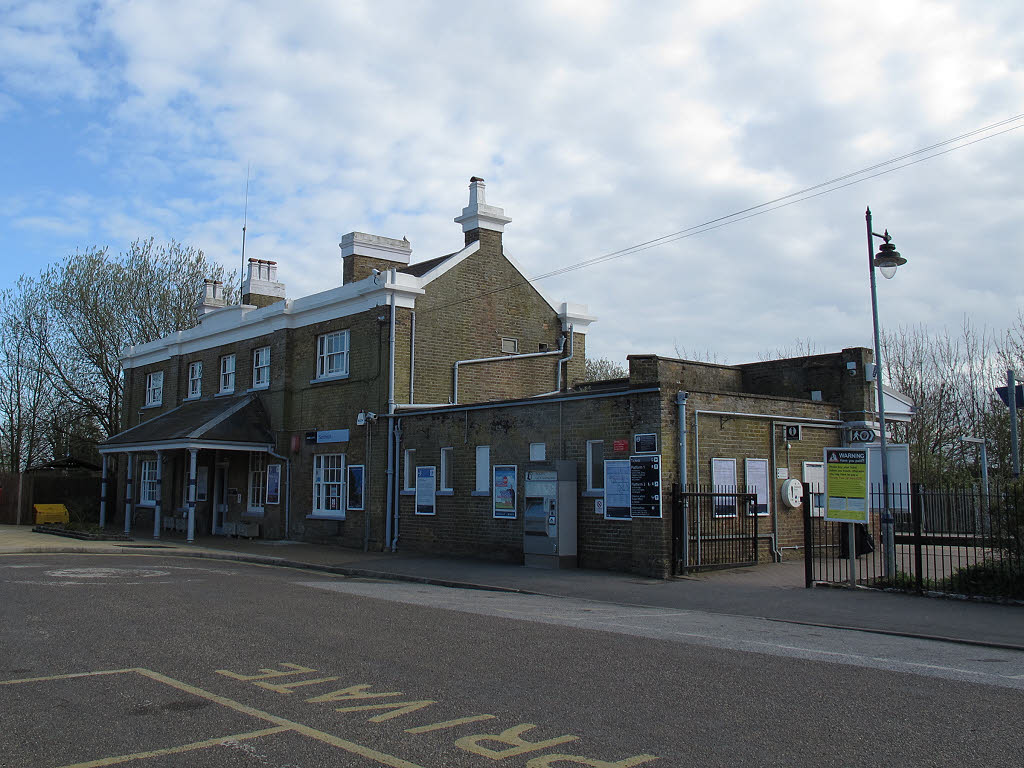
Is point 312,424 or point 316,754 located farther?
point 312,424

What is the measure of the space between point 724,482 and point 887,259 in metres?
5.26

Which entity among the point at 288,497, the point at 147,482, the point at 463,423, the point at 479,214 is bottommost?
the point at 288,497

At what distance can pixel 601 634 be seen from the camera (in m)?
10.2

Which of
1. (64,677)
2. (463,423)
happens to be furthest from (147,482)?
(64,677)

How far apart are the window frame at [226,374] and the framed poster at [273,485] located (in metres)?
4.13

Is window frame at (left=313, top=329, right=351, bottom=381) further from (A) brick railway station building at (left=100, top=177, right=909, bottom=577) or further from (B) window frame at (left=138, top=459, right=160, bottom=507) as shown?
(B) window frame at (left=138, top=459, right=160, bottom=507)

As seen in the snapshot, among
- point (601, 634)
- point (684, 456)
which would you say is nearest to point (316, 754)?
point (601, 634)

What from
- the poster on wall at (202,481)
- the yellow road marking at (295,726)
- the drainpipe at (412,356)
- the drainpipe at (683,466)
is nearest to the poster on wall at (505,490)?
the drainpipe at (683,466)

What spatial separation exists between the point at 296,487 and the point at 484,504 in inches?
319

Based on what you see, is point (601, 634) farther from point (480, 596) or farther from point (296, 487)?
point (296, 487)

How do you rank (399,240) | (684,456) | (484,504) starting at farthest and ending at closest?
(399,240) < (484,504) < (684,456)

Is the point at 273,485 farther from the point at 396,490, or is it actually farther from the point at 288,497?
the point at 396,490

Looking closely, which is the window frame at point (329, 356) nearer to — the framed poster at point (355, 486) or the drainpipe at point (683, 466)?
the framed poster at point (355, 486)

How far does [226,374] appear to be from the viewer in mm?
30016
